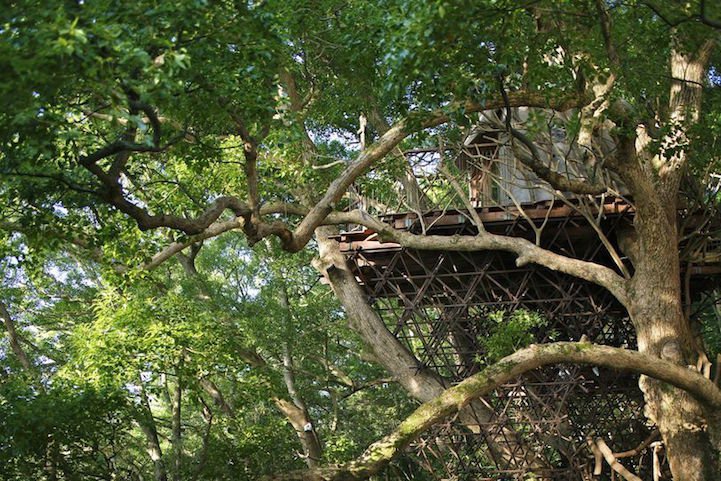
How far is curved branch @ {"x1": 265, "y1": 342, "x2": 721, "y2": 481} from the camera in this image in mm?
6930

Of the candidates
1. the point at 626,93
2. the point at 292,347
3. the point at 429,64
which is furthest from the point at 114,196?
the point at 292,347

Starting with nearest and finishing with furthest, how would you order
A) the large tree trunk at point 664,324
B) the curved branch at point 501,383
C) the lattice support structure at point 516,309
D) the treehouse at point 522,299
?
the curved branch at point 501,383 < the large tree trunk at point 664,324 < the treehouse at point 522,299 < the lattice support structure at point 516,309

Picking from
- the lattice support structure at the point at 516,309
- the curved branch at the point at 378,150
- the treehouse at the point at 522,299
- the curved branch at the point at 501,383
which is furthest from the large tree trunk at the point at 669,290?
the lattice support structure at the point at 516,309

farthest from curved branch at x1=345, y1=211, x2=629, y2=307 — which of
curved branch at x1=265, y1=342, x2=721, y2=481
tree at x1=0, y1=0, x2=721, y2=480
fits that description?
curved branch at x1=265, y1=342, x2=721, y2=481

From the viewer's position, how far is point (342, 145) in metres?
15.8

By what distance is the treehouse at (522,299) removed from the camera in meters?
11.2

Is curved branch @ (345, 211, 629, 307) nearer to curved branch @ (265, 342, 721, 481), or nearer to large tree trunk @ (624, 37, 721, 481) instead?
large tree trunk @ (624, 37, 721, 481)

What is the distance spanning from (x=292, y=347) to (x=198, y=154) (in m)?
9.58

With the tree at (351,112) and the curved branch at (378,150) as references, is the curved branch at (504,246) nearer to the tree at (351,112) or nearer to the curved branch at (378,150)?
the tree at (351,112)

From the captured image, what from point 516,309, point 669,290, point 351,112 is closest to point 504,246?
point 516,309

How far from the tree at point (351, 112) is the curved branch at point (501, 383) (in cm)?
4

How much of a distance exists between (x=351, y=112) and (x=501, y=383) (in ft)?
21.9

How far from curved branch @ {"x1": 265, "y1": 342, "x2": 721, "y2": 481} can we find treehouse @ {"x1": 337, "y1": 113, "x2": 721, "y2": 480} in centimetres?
263

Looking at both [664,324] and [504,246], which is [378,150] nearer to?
[504,246]
